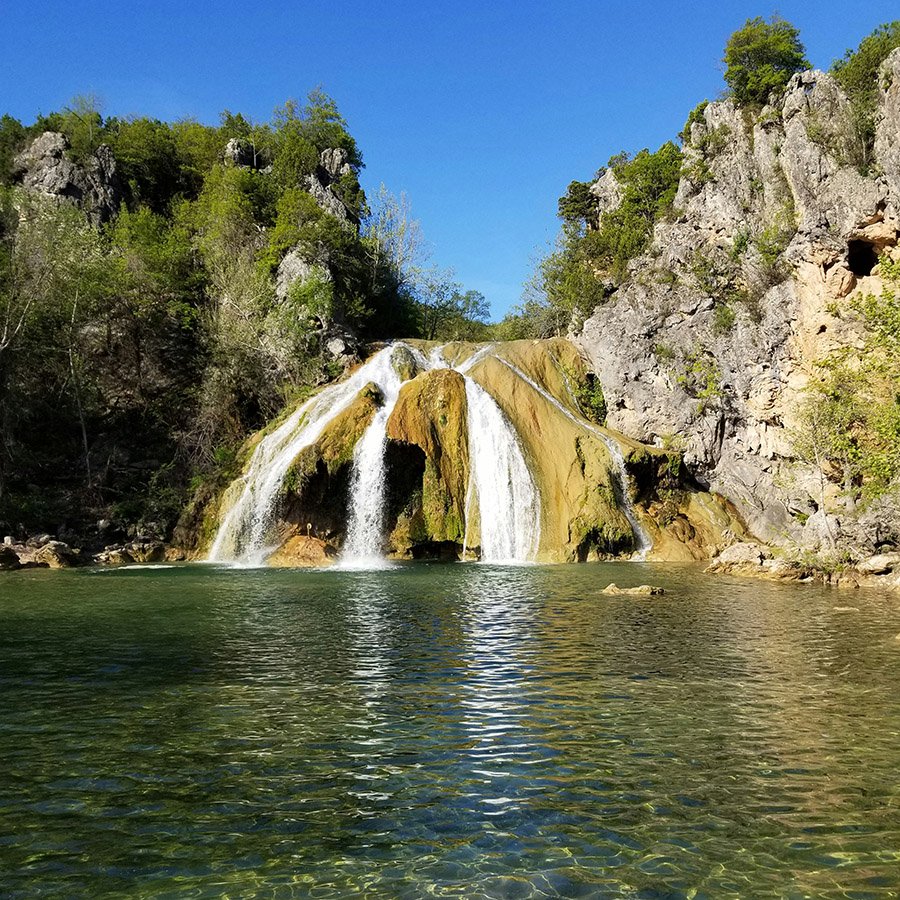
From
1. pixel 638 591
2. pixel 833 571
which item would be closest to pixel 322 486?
pixel 638 591

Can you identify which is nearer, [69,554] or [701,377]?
[69,554]

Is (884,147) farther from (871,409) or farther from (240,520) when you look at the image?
(240,520)

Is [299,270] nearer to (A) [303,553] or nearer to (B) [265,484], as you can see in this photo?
(B) [265,484]

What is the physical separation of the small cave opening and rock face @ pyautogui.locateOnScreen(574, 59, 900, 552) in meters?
0.06

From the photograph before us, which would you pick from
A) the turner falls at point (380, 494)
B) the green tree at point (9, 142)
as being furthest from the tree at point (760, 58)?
the green tree at point (9, 142)

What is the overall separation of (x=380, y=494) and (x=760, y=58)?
3957 cm

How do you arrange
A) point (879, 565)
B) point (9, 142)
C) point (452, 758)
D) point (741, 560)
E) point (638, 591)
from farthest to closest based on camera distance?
1. point (9, 142)
2. point (741, 560)
3. point (879, 565)
4. point (638, 591)
5. point (452, 758)

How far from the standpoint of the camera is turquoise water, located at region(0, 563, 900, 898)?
5914 millimetres

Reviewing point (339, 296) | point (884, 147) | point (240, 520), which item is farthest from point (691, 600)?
point (339, 296)

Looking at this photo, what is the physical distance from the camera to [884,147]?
109ft

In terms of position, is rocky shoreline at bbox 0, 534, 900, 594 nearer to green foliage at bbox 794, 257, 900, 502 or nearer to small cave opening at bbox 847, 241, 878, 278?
green foliage at bbox 794, 257, 900, 502

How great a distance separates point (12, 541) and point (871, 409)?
36.6 metres

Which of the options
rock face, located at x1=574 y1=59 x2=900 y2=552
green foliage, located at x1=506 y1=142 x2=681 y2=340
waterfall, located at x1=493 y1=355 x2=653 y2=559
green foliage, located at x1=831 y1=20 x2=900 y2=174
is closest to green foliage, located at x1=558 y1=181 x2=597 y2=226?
green foliage, located at x1=506 y1=142 x2=681 y2=340

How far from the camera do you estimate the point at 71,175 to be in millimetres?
58031
